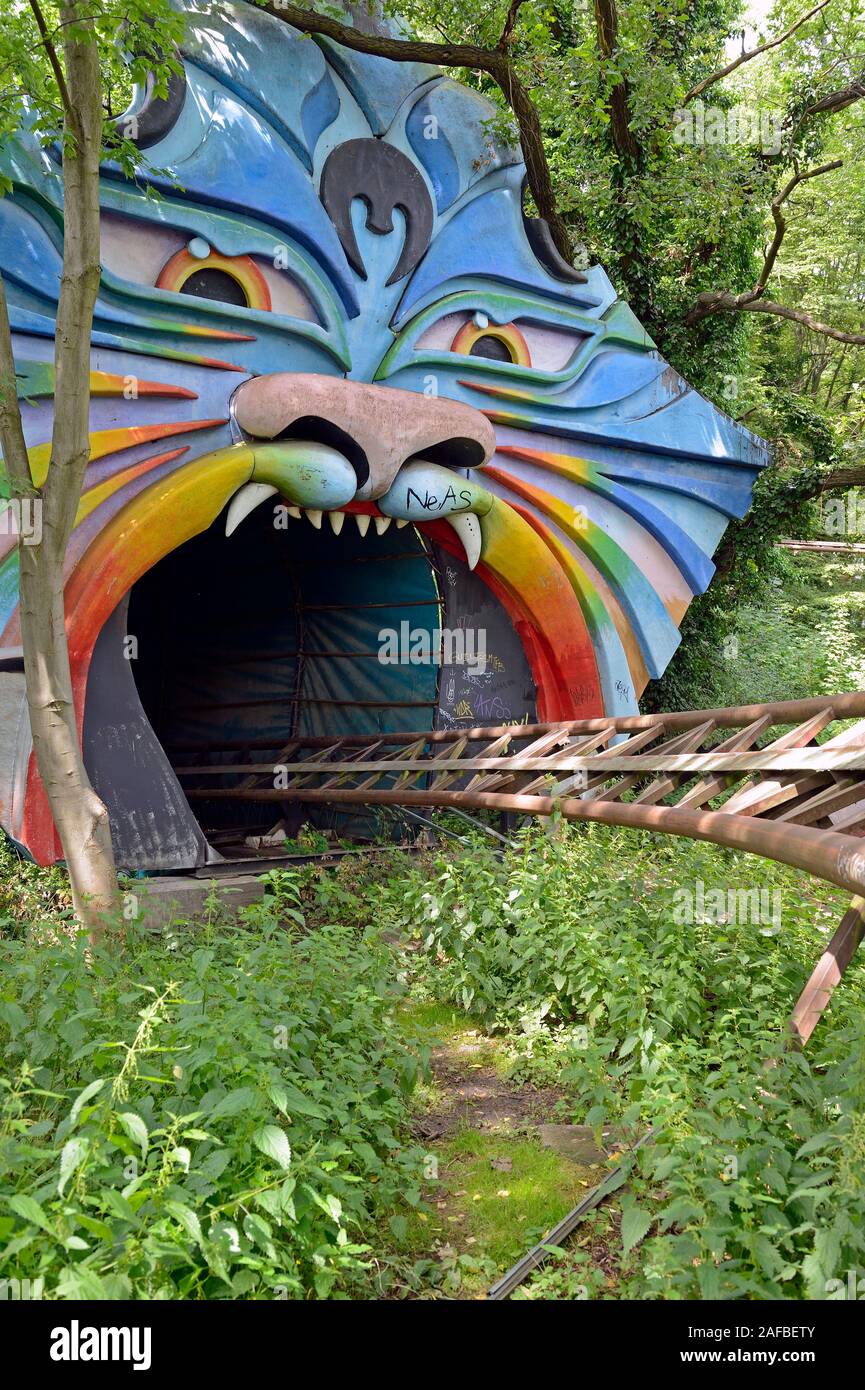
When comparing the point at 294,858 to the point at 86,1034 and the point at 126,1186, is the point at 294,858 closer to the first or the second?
the point at 86,1034

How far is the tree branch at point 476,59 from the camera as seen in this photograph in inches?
308

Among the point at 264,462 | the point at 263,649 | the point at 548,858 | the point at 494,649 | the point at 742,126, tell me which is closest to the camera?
the point at 548,858

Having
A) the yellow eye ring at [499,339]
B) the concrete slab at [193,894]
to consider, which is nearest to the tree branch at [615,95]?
the yellow eye ring at [499,339]

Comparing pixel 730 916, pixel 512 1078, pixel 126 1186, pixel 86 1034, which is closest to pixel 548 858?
pixel 730 916

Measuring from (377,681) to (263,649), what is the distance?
1.81 m

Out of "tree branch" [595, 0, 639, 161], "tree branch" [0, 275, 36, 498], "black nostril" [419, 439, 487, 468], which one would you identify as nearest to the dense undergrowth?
"tree branch" [0, 275, 36, 498]

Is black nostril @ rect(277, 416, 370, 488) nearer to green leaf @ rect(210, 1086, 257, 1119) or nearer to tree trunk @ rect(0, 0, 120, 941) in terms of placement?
tree trunk @ rect(0, 0, 120, 941)

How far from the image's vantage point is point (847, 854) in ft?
10.1

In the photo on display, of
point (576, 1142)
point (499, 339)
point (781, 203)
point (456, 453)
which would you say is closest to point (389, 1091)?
point (576, 1142)

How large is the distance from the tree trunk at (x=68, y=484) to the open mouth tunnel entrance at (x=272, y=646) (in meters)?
4.30

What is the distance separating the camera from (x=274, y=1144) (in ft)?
8.89

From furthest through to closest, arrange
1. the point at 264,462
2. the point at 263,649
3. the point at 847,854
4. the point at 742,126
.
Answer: the point at 742,126 < the point at 263,649 < the point at 264,462 < the point at 847,854

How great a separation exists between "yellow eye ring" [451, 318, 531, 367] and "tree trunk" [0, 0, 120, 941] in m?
3.79

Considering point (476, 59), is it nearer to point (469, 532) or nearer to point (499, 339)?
point (499, 339)
